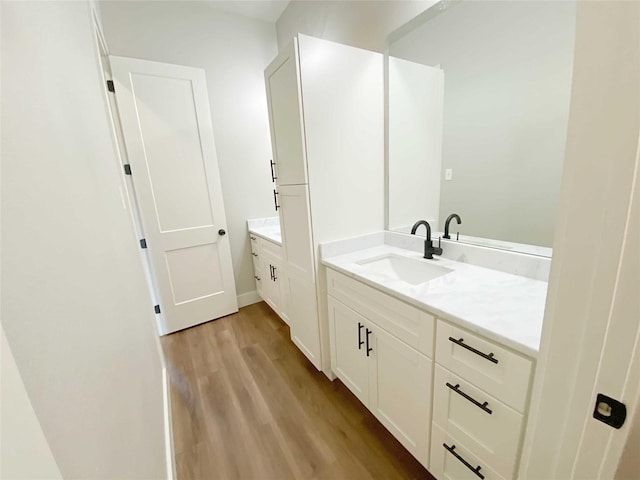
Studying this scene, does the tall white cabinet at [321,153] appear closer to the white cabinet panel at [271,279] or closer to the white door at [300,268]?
the white door at [300,268]

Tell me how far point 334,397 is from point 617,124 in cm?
177

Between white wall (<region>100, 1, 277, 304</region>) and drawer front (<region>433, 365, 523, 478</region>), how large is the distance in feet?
7.79

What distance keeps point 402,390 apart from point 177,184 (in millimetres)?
2355

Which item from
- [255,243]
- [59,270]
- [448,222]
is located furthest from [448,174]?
[255,243]

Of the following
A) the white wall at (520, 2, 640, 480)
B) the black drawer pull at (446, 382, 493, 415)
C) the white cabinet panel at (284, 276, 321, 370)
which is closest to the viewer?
the white wall at (520, 2, 640, 480)

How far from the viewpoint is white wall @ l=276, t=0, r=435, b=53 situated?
154 cm

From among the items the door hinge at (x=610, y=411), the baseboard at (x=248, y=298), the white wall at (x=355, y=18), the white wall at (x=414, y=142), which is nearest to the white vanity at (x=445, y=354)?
the door hinge at (x=610, y=411)

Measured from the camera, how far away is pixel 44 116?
46 centimetres

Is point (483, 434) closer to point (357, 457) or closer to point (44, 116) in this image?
point (357, 457)

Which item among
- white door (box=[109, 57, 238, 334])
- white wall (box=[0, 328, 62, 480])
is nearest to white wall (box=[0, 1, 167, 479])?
white wall (box=[0, 328, 62, 480])

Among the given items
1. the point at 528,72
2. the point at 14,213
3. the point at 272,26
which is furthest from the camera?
the point at 272,26

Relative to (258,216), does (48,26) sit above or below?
above

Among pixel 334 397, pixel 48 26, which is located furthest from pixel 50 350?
pixel 334 397

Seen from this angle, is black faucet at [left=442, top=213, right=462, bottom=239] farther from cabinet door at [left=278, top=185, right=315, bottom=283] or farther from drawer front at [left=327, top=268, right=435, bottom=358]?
cabinet door at [left=278, top=185, right=315, bottom=283]
